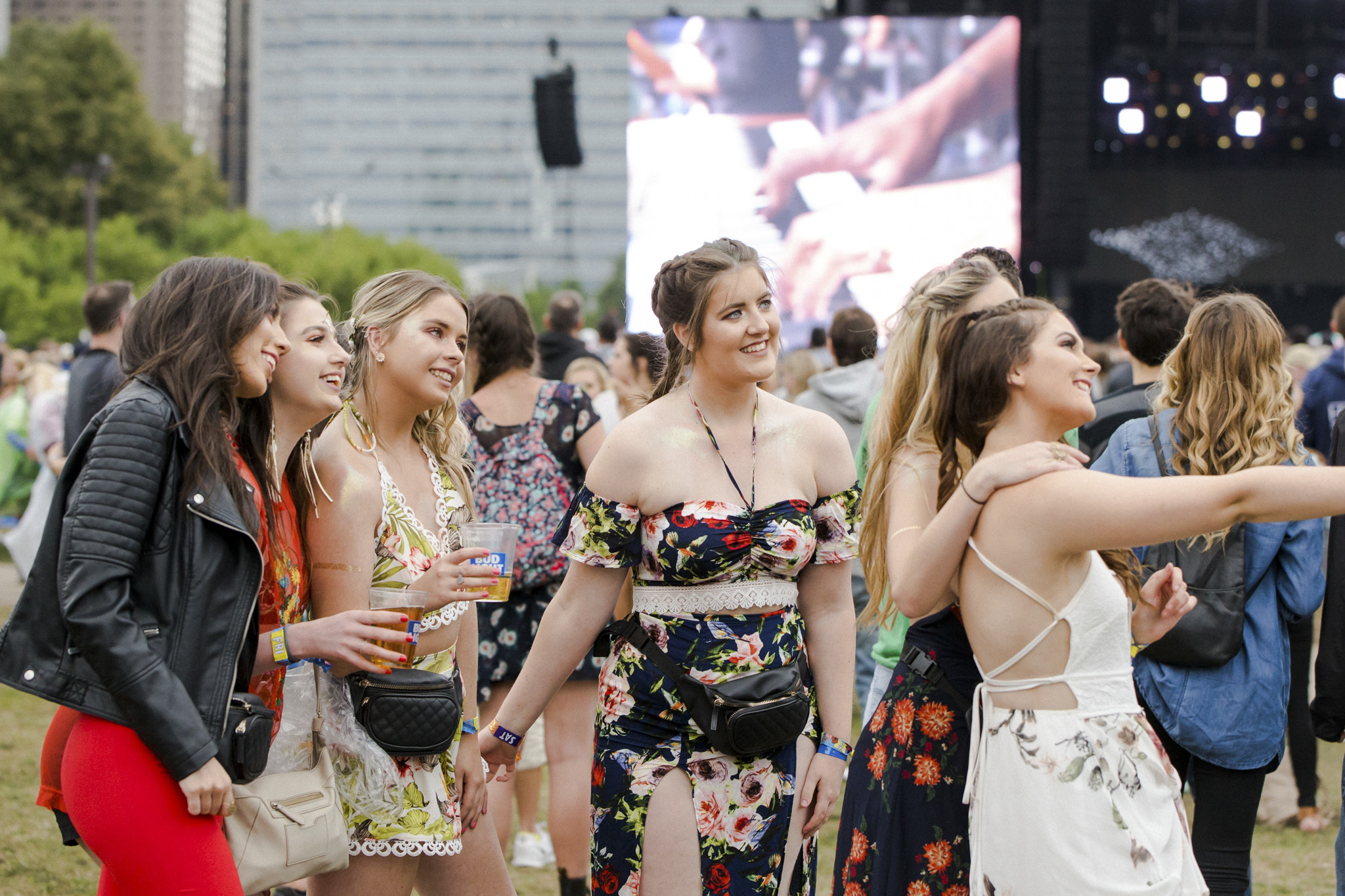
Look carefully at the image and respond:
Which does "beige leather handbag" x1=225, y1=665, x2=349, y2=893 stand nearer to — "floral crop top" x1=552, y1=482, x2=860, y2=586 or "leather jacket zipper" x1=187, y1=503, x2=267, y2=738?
"leather jacket zipper" x1=187, y1=503, x2=267, y2=738

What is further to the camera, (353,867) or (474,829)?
(474,829)

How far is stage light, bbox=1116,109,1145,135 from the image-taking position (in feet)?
62.2

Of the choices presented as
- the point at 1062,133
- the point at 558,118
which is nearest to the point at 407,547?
the point at 558,118

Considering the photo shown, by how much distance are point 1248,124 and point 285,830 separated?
20.1m

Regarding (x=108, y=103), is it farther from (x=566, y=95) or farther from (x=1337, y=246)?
(x=1337, y=246)

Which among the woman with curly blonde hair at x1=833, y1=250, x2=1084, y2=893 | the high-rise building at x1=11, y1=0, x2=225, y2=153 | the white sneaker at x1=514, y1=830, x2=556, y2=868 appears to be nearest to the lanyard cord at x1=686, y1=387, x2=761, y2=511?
the woman with curly blonde hair at x1=833, y1=250, x2=1084, y2=893

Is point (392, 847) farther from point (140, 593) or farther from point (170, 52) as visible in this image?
point (170, 52)

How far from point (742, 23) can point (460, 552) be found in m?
13.8

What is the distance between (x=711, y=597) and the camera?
7.25ft

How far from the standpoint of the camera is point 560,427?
3795 mm

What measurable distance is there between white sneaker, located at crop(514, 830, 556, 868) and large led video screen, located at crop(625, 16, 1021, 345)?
10.4 metres

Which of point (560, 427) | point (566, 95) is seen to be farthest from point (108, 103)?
point (560, 427)

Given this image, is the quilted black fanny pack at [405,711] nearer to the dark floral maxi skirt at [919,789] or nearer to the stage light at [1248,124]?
the dark floral maxi skirt at [919,789]

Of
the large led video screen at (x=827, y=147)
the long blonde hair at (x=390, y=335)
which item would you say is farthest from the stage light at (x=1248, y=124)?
the long blonde hair at (x=390, y=335)
